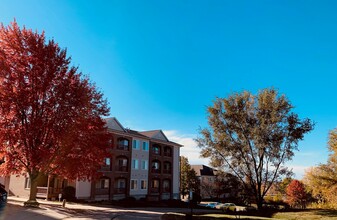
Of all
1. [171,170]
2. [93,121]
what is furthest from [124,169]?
[93,121]

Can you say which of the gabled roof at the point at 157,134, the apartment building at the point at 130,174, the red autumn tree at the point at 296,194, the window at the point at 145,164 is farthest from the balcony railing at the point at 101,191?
the red autumn tree at the point at 296,194

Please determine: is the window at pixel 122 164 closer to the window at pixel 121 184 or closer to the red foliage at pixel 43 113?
the window at pixel 121 184

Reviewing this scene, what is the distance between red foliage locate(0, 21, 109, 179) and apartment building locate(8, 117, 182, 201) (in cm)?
1188

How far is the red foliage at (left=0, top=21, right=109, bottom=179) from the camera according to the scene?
22.9 metres

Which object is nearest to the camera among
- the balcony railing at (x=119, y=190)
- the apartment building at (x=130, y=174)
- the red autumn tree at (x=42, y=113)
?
the red autumn tree at (x=42, y=113)

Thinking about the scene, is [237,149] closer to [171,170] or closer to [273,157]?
[273,157]

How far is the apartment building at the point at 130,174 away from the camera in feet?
131

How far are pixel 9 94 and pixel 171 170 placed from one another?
3990 cm

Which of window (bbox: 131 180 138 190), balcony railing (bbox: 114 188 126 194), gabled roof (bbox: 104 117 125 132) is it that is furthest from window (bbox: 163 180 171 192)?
gabled roof (bbox: 104 117 125 132)

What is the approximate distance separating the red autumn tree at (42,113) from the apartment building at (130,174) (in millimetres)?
11789

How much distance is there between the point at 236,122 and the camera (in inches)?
1151

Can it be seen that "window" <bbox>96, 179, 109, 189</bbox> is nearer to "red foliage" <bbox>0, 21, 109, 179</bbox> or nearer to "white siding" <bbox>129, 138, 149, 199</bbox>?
"white siding" <bbox>129, 138, 149, 199</bbox>

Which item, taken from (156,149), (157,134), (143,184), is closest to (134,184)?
(143,184)

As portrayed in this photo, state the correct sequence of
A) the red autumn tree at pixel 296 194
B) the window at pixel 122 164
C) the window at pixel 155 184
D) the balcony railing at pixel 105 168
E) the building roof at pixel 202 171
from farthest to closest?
1. the building roof at pixel 202 171
2. the red autumn tree at pixel 296 194
3. the window at pixel 155 184
4. the window at pixel 122 164
5. the balcony railing at pixel 105 168
